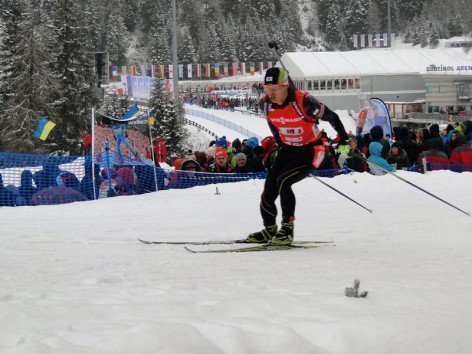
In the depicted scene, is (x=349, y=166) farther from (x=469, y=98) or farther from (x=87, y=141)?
(x=469, y=98)

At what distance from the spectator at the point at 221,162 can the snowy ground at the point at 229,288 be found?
356 cm

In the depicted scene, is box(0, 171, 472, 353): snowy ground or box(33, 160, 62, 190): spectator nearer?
box(0, 171, 472, 353): snowy ground

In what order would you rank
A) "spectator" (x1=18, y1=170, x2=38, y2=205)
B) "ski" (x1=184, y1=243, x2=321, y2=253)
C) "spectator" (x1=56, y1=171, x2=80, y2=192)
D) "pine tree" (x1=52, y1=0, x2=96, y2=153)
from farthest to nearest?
"pine tree" (x1=52, y1=0, x2=96, y2=153), "spectator" (x1=56, y1=171, x2=80, y2=192), "spectator" (x1=18, y1=170, x2=38, y2=205), "ski" (x1=184, y1=243, x2=321, y2=253)

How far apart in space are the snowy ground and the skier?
0.52m

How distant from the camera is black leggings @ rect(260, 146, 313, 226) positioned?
6.06m

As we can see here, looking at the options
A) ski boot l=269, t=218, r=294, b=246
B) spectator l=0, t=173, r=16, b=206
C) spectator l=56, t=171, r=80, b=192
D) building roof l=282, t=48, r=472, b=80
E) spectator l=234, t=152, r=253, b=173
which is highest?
building roof l=282, t=48, r=472, b=80

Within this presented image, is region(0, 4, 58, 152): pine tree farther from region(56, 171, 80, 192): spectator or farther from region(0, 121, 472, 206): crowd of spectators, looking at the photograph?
region(56, 171, 80, 192): spectator

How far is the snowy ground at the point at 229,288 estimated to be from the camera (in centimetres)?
263

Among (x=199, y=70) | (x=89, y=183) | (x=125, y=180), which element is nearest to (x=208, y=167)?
(x=125, y=180)

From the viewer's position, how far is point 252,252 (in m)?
5.70

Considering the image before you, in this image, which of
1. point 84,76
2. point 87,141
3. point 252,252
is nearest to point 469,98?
point 84,76

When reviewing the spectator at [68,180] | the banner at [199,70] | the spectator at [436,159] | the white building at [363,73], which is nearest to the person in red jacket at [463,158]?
the spectator at [436,159]

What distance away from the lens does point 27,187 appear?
1010 centimetres

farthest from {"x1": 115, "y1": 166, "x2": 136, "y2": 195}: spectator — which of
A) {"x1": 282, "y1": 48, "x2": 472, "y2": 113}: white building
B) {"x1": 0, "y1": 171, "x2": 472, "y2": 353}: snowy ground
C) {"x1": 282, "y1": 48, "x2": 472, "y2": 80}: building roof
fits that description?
{"x1": 282, "y1": 48, "x2": 472, "y2": 80}: building roof
